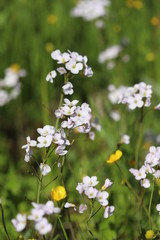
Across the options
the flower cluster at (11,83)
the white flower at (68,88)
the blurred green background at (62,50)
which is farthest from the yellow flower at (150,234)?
the flower cluster at (11,83)

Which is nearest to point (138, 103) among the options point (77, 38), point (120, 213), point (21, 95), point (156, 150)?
point (156, 150)

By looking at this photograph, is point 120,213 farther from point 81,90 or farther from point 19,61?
point 19,61

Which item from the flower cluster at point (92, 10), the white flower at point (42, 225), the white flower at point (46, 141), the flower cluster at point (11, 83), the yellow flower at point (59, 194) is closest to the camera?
the white flower at point (42, 225)

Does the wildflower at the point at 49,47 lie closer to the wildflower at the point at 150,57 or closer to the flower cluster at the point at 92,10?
the flower cluster at the point at 92,10

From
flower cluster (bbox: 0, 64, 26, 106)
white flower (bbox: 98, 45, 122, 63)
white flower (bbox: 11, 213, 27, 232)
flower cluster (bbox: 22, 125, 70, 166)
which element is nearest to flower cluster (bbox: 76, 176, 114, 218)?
flower cluster (bbox: 22, 125, 70, 166)

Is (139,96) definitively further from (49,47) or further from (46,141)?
(49,47)

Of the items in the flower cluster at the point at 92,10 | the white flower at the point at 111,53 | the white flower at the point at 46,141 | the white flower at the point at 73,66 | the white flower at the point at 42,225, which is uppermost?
the flower cluster at the point at 92,10

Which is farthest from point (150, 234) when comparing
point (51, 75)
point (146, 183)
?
point (51, 75)

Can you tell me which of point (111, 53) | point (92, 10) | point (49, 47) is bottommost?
point (111, 53)

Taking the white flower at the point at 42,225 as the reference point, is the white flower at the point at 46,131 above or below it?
above
